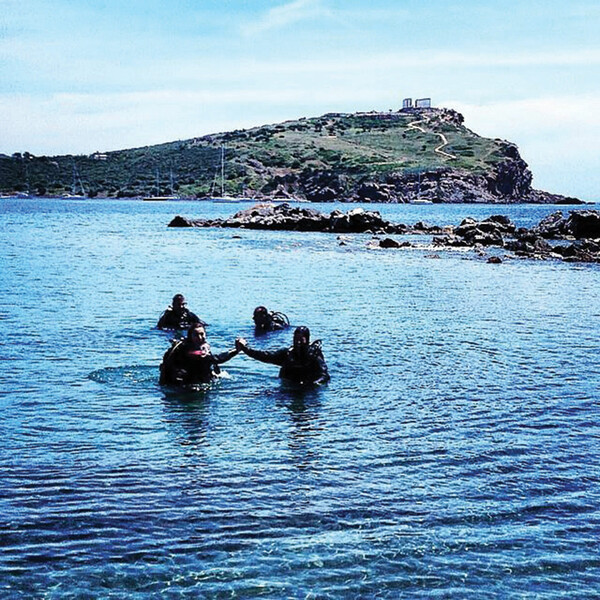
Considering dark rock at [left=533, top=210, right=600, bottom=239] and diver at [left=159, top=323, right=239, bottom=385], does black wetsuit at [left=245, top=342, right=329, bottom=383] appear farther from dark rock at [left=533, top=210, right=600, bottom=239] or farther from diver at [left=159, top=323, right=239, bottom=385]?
dark rock at [left=533, top=210, right=600, bottom=239]

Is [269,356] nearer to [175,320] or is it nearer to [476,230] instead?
[175,320]

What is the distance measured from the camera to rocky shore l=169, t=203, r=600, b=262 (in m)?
56.3

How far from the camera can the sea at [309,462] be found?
8.62 meters

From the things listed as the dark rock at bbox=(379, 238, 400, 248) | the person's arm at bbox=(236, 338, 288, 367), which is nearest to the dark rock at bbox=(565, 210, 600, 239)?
the dark rock at bbox=(379, 238, 400, 248)

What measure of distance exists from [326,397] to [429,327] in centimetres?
978

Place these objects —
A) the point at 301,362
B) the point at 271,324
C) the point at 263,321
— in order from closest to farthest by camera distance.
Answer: the point at 301,362, the point at 263,321, the point at 271,324

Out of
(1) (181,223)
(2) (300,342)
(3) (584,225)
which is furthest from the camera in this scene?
(1) (181,223)

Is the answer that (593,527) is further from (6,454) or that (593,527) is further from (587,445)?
(6,454)

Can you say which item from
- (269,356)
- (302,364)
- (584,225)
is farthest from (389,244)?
(269,356)

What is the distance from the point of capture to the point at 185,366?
16438 millimetres

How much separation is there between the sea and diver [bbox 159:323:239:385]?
37 centimetres

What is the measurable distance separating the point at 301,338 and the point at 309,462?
16.0ft

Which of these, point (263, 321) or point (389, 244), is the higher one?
point (389, 244)

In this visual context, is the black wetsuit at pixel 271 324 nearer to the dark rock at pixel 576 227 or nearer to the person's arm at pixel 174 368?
the person's arm at pixel 174 368
